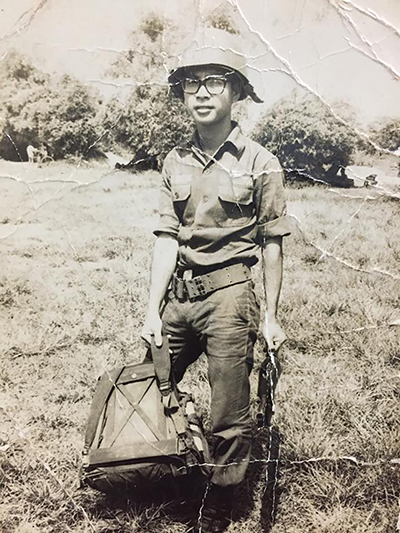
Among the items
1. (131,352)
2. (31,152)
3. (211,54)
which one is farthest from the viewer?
(131,352)

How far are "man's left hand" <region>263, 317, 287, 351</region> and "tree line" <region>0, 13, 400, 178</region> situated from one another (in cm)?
46

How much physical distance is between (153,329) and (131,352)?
212 millimetres

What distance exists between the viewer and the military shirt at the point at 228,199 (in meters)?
1.52

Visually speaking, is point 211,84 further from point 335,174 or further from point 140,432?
point 140,432

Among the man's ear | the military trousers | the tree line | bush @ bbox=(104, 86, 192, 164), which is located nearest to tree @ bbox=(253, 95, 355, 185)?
the tree line

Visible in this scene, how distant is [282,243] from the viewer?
1.58m

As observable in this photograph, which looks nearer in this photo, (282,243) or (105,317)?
(282,243)

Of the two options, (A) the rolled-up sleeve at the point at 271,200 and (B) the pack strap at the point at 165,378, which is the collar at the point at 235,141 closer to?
(A) the rolled-up sleeve at the point at 271,200

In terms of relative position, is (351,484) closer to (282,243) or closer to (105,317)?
(282,243)

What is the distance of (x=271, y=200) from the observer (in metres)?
1.51

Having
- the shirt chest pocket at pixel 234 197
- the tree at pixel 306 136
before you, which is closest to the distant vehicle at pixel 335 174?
the tree at pixel 306 136

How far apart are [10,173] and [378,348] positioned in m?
1.24

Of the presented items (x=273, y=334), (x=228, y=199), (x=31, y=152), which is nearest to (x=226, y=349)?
(x=273, y=334)

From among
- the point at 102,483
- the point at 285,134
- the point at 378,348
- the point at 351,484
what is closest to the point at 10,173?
the point at 285,134
